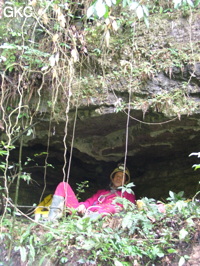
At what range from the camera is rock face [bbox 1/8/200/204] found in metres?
3.48

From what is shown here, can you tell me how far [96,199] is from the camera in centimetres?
409

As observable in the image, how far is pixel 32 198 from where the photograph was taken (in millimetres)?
5371

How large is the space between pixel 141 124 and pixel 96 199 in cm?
118

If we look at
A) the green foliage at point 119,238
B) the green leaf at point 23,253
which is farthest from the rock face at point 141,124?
the green leaf at point 23,253

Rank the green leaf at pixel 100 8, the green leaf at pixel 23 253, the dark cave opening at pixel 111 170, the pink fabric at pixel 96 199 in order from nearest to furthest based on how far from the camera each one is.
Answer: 1. the green leaf at pixel 100 8
2. the green leaf at pixel 23 253
3. the pink fabric at pixel 96 199
4. the dark cave opening at pixel 111 170

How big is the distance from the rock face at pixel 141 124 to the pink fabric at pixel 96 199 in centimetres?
32

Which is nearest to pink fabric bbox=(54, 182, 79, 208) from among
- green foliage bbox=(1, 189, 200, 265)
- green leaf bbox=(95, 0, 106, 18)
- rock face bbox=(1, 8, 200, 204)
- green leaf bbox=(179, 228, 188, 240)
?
rock face bbox=(1, 8, 200, 204)

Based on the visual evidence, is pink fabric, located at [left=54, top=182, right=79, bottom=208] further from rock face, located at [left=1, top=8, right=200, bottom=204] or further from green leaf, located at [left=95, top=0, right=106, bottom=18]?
green leaf, located at [left=95, top=0, right=106, bottom=18]

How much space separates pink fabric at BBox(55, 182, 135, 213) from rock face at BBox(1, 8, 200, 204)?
320 mm

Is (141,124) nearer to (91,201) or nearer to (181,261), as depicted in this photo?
(91,201)

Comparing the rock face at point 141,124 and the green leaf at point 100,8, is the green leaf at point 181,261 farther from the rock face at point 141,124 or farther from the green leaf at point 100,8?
the green leaf at point 100,8

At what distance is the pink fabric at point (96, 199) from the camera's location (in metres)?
3.44

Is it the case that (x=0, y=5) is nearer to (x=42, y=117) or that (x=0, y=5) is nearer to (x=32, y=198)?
(x=42, y=117)

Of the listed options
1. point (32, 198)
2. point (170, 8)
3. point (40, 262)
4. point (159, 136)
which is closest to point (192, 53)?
point (170, 8)
